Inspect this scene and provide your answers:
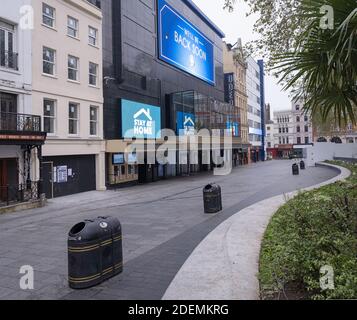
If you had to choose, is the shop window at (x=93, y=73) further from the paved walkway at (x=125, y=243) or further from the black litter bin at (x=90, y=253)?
the black litter bin at (x=90, y=253)

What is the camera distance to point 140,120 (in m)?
31.5

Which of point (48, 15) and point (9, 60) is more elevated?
point (48, 15)

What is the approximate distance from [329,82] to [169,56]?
33.5m

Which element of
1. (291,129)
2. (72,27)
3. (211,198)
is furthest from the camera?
(291,129)

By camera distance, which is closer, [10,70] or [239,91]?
[10,70]

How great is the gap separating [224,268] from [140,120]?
83.9ft

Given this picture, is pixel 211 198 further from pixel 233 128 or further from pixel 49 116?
pixel 233 128

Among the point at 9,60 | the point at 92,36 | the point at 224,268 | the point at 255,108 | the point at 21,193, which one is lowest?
the point at 224,268

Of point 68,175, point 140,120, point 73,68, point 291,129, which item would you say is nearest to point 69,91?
point 73,68

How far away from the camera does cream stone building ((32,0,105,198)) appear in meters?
21.3

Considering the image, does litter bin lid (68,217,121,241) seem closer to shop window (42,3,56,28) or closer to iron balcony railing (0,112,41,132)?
iron balcony railing (0,112,41,132)

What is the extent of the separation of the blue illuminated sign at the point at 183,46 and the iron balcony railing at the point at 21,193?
2150 centimetres
